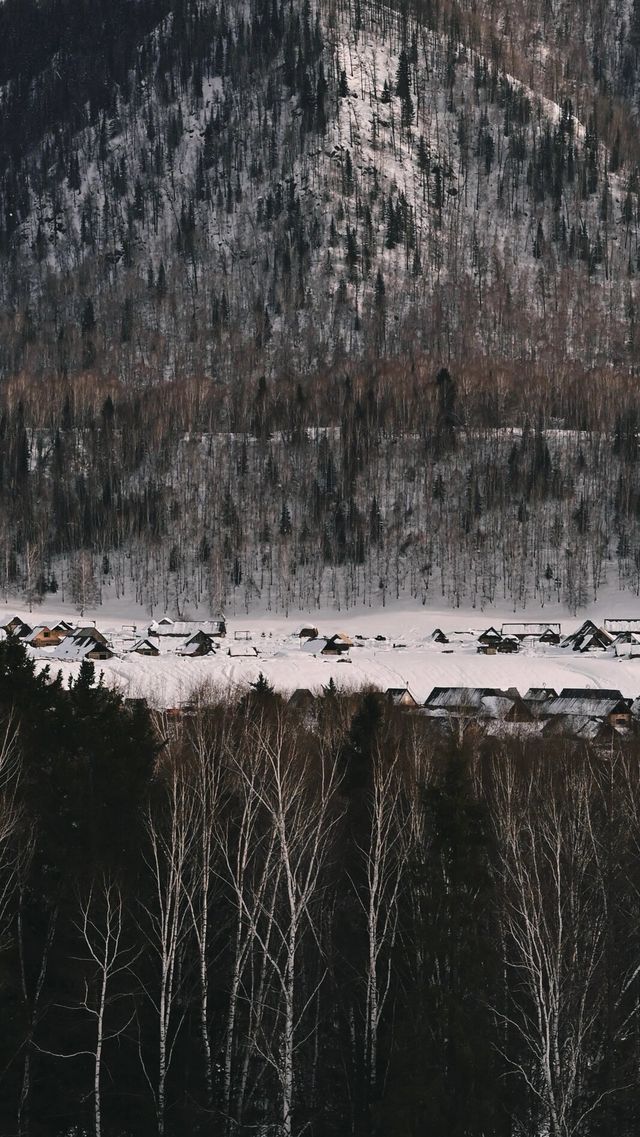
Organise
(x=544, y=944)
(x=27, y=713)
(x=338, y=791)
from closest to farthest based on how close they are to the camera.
→ (x=544, y=944), (x=27, y=713), (x=338, y=791)

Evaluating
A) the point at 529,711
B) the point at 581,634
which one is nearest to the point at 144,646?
the point at 581,634

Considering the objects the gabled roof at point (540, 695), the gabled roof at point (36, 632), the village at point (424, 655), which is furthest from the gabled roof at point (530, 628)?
the gabled roof at point (540, 695)

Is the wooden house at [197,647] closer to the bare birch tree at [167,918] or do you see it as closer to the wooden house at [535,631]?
the wooden house at [535,631]

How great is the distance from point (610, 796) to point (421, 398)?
168 m

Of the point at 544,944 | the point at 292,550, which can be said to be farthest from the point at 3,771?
the point at 292,550

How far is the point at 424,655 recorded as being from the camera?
102312 millimetres

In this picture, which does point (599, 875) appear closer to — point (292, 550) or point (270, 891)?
point (270, 891)

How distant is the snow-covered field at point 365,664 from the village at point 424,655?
1.05 feet

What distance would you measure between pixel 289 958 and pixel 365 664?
72.3 meters

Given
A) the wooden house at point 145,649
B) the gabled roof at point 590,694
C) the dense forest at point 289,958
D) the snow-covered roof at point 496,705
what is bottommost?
the wooden house at point 145,649

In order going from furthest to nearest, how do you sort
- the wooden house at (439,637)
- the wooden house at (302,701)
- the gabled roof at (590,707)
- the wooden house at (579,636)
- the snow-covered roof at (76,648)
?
the wooden house at (439,637) → the wooden house at (579,636) → the snow-covered roof at (76,648) → the gabled roof at (590,707) → the wooden house at (302,701)

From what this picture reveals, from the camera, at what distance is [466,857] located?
22.1 metres

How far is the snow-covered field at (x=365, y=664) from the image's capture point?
79.7 metres

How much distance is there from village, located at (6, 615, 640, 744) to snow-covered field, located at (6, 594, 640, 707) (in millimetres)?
Result: 319
